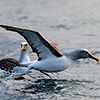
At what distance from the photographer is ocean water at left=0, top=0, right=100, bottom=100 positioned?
27.2 ft

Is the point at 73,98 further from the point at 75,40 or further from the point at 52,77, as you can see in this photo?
the point at 75,40

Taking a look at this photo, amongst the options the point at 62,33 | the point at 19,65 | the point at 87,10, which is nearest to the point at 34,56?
the point at 19,65

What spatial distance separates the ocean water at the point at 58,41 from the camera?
829 centimetres

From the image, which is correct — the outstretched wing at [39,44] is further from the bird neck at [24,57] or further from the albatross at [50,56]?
the bird neck at [24,57]

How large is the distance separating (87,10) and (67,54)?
56.4ft

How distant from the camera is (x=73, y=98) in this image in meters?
7.85

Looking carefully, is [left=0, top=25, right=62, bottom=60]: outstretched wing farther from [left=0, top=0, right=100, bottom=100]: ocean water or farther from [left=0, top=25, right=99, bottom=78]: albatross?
[left=0, top=0, right=100, bottom=100]: ocean water

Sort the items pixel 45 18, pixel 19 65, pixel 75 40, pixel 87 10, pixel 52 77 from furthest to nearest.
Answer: pixel 87 10 < pixel 45 18 < pixel 75 40 < pixel 19 65 < pixel 52 77

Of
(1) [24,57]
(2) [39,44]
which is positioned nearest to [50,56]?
(2) [39,44]

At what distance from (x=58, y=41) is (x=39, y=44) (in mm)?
6983

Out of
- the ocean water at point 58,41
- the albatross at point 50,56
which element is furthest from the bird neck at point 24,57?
the albatross at point 50,56

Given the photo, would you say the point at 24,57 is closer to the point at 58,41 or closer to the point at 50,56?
the point at 50,56

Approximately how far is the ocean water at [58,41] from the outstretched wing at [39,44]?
0.93 metres

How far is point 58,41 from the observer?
1559 centimetres
